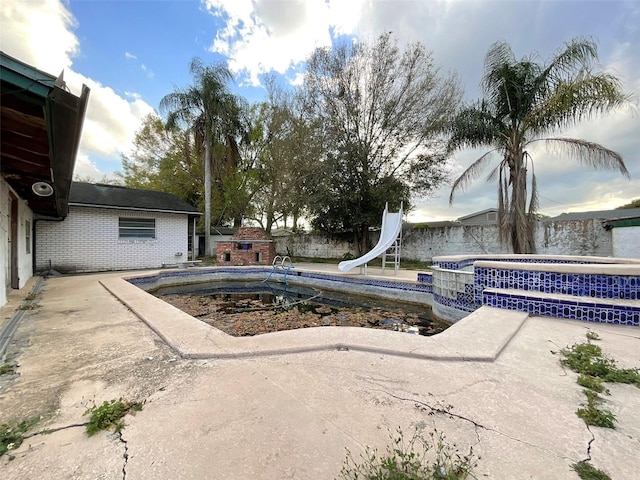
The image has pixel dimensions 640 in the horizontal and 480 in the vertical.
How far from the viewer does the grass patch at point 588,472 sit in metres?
1.20

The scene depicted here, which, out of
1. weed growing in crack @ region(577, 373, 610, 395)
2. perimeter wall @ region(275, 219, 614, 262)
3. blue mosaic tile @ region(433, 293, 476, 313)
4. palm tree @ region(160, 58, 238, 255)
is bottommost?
blue mosaic tile @ region(433, 293, 476, 313)

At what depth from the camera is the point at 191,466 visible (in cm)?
129

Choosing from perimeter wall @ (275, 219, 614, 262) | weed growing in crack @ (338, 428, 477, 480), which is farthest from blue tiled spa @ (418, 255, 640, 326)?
perimeter wall @ (275, 219, 614, 262)

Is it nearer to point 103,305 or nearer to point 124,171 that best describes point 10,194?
point 103,305

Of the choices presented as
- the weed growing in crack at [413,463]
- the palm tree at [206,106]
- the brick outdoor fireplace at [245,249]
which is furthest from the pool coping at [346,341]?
the palm tree at [206,106]


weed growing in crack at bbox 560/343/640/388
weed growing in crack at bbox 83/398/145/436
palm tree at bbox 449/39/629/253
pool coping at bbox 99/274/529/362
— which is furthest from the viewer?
palm tree at bbox 449/39/629/253

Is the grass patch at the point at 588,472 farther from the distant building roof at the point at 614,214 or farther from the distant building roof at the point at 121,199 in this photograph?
the distant building roof at the point at 121,199

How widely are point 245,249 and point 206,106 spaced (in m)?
9.19

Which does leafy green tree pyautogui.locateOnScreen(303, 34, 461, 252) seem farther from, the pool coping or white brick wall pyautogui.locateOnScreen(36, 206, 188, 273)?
the pool coping

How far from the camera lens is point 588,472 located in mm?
1229

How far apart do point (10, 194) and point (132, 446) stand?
6830mm

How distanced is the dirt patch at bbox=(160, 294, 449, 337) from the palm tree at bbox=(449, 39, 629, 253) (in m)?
5.88

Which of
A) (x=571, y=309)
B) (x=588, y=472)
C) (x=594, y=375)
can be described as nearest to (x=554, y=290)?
(x=571, y=309)

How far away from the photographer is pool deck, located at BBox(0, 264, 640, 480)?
4.35 feet
